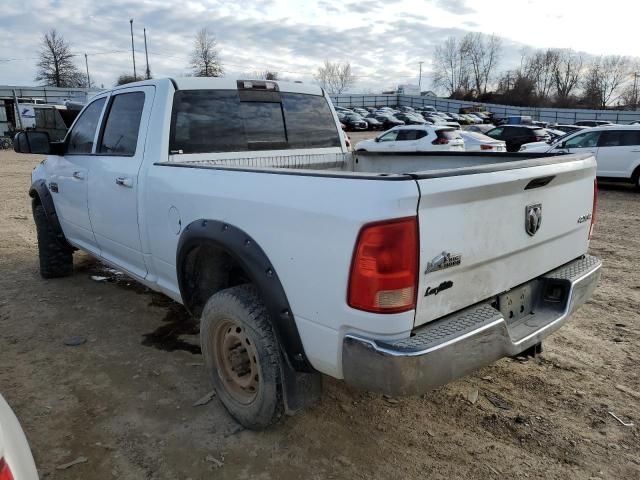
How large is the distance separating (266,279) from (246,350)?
1.97 feet

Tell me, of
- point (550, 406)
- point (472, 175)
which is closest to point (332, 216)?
point (472, 175)

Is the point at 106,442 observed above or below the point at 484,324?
below

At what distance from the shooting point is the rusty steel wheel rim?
2.81 metres

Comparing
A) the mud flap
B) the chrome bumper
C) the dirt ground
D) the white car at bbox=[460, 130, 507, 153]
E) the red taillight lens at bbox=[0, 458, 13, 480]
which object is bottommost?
the dirt ground

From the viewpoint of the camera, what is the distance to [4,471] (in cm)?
127

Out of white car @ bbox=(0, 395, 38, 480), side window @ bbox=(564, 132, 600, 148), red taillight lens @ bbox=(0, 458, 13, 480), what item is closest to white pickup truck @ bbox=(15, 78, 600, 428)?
white car @ bbox=(0, 395, 38, 480)

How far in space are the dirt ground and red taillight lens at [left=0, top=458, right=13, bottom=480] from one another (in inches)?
55.7

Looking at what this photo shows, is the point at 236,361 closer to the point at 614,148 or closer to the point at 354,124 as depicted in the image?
the point at 614,148

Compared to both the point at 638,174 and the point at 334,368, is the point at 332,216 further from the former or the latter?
the point at 638,174

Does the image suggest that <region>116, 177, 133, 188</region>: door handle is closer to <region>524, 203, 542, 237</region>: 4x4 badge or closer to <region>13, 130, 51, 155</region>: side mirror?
<region>13, 130, 51, 155</region>: side mirror

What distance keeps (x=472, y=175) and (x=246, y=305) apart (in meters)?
1.31

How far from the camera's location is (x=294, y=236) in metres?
2.30

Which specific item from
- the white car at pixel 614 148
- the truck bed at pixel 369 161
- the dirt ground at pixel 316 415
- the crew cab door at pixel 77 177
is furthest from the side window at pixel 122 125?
the white car at pixel 614 148

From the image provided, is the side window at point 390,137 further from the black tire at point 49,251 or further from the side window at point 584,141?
the black tire at point 49,251
